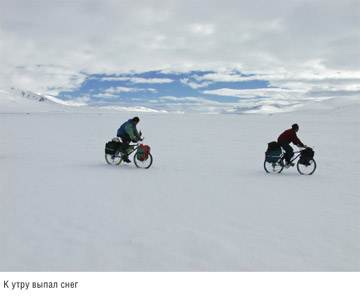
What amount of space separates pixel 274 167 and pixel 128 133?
17.0ft

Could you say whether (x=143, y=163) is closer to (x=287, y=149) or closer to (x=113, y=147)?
(x=113, y=147)

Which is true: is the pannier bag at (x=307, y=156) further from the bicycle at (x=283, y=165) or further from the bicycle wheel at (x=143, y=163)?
the bicycle wheel at (x=143, y=163)

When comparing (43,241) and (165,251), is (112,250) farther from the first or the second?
(43,241)

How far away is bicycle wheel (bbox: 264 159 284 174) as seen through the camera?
990 centimetres

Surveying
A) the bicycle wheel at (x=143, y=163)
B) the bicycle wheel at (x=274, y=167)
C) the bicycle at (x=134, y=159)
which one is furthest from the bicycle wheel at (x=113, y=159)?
the bicycle wheel at (x=274, y=167)

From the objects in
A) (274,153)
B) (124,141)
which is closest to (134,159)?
(124,141)

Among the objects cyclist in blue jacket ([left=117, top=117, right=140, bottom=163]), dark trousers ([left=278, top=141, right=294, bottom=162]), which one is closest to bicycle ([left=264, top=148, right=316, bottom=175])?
dark trousers ([left=278, top=141, right=294, bottom=162])

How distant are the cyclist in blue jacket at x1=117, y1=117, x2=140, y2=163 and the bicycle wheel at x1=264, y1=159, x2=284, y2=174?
4638mm

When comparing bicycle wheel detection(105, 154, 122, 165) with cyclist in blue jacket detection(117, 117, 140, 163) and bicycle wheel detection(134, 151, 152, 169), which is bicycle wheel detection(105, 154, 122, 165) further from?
bicycle wheel detection(134, 151, 152, 169)

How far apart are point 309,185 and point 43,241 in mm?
6929

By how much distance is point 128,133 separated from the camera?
9945 mm

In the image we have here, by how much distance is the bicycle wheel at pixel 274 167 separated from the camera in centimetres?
990

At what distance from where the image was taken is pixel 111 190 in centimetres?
707
